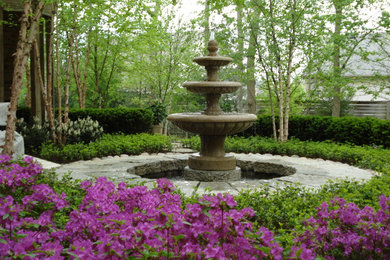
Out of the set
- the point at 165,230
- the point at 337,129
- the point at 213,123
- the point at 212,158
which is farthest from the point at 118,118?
the point at 165,230

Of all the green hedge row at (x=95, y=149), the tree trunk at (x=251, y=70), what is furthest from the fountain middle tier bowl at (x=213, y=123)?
the tree trunk at (x=251, y=70)

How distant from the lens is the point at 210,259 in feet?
4.91

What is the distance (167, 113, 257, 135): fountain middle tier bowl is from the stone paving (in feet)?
2.77

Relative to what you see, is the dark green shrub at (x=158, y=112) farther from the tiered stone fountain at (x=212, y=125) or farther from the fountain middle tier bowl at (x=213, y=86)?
the fountain middle tier bowl at (x=213, y=86)

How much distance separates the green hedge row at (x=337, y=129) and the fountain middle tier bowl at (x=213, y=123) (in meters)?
4.48

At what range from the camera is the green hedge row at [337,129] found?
8.81 meters

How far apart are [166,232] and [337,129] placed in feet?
27.8

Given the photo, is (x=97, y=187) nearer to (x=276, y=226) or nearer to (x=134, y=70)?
(x=276, y=226)

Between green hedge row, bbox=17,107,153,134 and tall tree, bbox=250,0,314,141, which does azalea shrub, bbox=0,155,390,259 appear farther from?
green hedge row, bbox=17,107,153,134

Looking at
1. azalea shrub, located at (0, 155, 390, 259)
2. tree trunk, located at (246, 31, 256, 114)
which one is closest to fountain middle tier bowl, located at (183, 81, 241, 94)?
azalea shrub, located at (0, 155, 390, 259)

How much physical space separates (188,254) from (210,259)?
0.12m

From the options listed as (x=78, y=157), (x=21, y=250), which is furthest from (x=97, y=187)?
(x=78, y=157)

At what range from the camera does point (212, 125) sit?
5645 mm

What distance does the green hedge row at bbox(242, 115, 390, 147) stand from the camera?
28.9 ft
